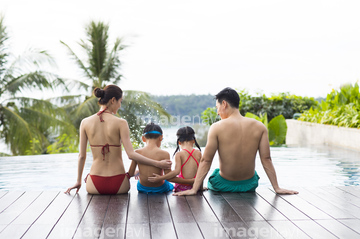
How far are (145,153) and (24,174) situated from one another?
10.4 ft

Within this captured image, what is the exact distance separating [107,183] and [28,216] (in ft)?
2.61

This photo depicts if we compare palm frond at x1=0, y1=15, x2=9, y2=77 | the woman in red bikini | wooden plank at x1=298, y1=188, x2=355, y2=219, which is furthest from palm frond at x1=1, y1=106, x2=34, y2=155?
wooden plank at x1=298, y1=188, x2=355, y2=219

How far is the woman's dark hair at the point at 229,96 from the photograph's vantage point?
143 inches

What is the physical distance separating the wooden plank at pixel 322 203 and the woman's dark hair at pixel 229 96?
1055 mm

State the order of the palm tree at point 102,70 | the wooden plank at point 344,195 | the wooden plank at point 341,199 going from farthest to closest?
the palm tree at point 102,70 < the wooden plank at point 344,195 < the wooden plank at point 341,199

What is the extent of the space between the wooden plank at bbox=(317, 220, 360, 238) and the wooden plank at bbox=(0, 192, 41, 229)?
225cm

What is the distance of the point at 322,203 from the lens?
3414 mm

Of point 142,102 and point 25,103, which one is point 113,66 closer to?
point 142,102

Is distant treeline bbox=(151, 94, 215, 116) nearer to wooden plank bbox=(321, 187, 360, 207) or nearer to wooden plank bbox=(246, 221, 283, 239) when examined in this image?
wooden plank bbox=(321, 187, 360, 207)

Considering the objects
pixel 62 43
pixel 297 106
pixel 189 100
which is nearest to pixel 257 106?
pixel 297 106

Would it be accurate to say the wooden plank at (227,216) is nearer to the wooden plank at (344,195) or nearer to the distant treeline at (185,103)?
the wooden plank at (344,195)

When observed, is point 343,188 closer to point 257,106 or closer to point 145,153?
point 145,153

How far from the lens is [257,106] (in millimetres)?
13977

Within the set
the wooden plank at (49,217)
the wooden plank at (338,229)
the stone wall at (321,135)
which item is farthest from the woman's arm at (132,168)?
the stone wall at (321,135)
